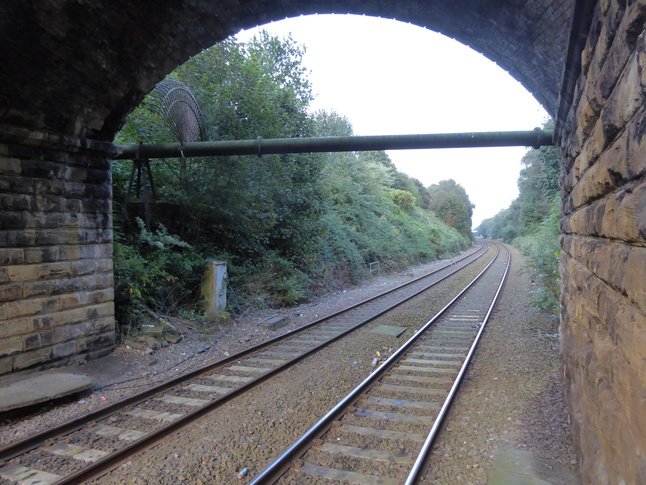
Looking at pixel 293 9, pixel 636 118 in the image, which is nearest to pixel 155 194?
pixel 293 9

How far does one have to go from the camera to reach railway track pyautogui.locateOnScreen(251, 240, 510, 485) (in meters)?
3.55

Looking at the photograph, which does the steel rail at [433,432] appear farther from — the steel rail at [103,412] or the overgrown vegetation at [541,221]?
the steel rail at [103,412]

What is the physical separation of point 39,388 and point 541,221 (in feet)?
128

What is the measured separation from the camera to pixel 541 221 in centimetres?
3628

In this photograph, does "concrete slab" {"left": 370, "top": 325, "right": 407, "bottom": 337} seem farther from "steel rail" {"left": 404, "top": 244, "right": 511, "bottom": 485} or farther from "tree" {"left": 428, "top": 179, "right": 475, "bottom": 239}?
"tree" {"left": 428, "top": 179, "right": 475, "bottom": 239}

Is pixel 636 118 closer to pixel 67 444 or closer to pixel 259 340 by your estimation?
pixel 67 444

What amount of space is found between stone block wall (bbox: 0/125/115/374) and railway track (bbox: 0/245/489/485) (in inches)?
78.5

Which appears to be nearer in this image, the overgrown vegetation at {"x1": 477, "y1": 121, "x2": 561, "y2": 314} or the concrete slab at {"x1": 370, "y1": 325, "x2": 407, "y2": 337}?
the concrete slab at {"x1": 370, "y1": 325, "x2": 407, "y2": 337}

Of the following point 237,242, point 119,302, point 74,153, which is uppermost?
point 74,153

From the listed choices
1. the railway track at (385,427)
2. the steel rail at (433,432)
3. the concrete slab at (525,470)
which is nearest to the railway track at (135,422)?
the railway track at (385,427)

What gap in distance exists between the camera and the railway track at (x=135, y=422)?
3.67 metres

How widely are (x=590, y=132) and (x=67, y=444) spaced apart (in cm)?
555

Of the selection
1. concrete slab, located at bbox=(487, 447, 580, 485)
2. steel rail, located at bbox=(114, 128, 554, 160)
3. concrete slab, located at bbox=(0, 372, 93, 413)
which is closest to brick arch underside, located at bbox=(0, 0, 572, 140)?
steel rail, located at bbox=(114, 128, 554, 160)

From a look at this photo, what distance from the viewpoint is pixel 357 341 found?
798 centimetres
